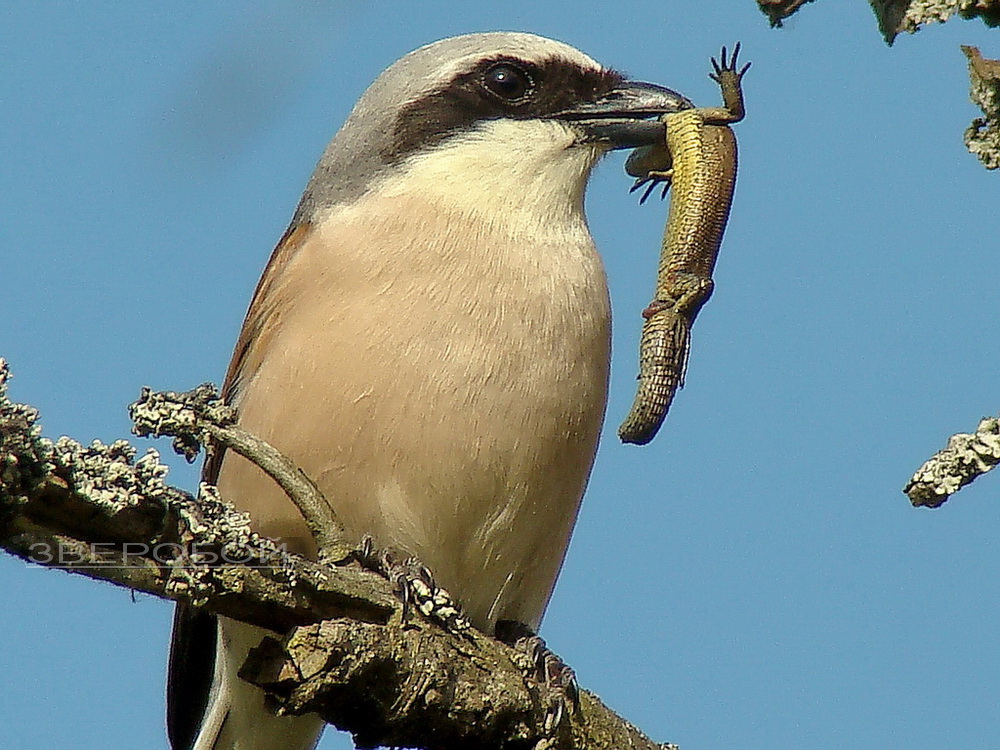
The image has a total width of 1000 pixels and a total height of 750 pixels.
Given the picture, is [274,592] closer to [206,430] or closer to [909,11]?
[206,430]

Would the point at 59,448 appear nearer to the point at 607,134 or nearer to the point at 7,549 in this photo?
the point at 7,549

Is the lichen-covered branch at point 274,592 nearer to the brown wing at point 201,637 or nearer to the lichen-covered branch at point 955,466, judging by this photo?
the lichen-covered branch at point 955,466

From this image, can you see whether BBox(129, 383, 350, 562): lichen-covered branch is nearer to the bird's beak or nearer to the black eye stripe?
the black eye stripe

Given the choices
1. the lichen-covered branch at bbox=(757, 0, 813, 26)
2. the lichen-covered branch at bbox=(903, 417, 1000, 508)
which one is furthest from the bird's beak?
the lichen-covered branch at bbox=(903, 417, 1000, 508)

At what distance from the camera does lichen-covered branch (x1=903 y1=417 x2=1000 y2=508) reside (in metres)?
1.86

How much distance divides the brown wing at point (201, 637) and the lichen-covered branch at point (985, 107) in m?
2.49

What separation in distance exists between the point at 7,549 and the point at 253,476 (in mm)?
1642

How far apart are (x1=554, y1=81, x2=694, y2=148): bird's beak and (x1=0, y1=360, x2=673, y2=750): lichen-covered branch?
1.77 meters

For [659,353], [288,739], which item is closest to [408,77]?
[659,353]

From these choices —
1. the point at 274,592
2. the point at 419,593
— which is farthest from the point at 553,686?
the point at 274,592

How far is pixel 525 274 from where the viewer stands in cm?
376

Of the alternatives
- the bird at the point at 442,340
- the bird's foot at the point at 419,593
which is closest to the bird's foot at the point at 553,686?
the bird's foot at the point at 419,593

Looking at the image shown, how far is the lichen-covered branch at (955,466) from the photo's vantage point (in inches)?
73.2

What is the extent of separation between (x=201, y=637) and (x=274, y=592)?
2.03 metres
